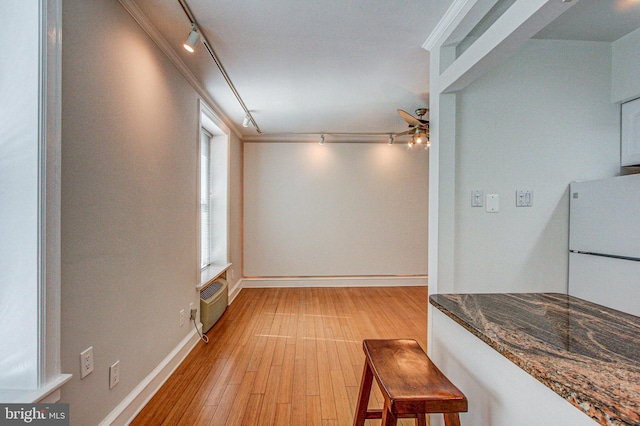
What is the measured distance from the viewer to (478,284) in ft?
6.60

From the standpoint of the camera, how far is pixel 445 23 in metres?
1.85

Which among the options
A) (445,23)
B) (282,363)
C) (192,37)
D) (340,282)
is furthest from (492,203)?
(340,282)

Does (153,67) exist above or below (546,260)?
above

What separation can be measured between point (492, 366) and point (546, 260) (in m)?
1.35

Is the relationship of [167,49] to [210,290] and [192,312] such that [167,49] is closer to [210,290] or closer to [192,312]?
[192,312]

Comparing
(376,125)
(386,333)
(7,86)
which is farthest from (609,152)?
(7,86)

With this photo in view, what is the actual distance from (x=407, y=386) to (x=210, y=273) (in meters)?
2.96

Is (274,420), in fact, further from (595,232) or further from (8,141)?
(595,232)

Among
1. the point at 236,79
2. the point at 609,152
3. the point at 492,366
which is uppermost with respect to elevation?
the point at 236,79

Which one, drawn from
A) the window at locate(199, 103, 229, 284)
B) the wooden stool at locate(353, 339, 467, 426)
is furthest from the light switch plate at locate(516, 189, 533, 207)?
the window at locate(199, 103, 229, 284)

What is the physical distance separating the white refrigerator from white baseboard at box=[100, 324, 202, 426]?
2.85 meters

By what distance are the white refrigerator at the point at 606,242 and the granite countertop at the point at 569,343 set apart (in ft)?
2.68

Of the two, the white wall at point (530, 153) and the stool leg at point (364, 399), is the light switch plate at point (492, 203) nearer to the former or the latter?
the white wall at point (530, 153)

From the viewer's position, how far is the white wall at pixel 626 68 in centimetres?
191
